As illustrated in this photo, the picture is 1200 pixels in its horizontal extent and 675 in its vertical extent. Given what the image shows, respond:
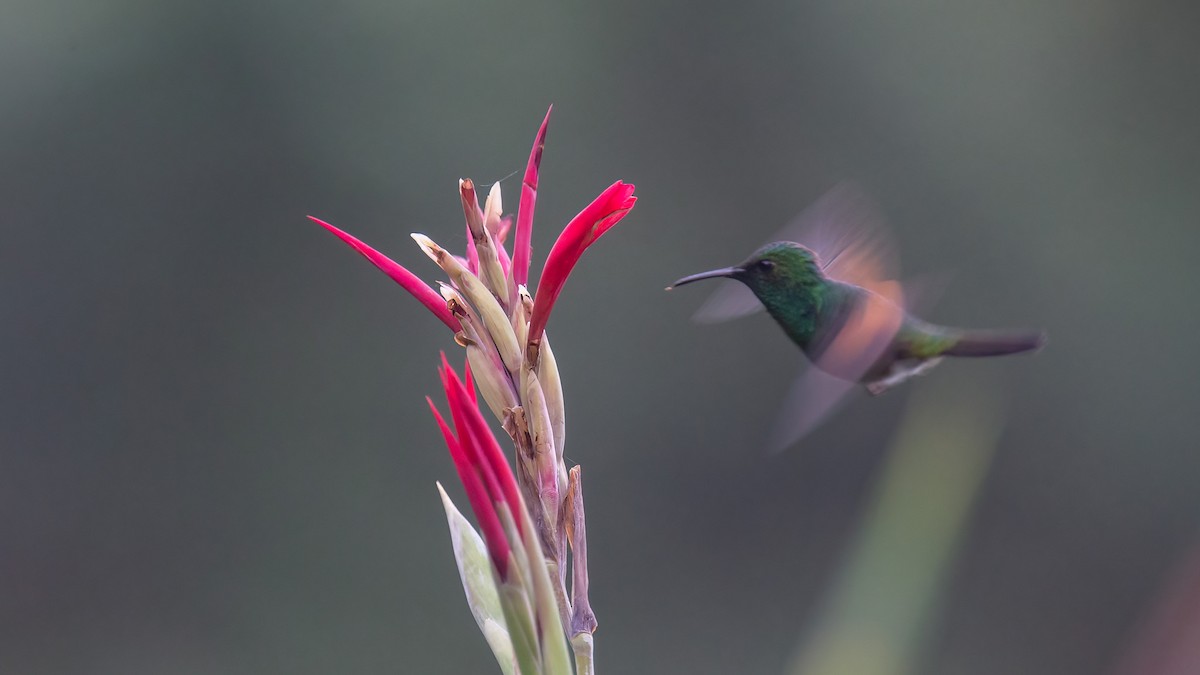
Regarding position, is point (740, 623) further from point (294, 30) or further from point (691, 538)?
point (294, 30)

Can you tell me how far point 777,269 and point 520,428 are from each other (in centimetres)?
42

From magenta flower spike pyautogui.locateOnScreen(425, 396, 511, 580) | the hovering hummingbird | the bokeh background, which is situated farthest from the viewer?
the bokeh background

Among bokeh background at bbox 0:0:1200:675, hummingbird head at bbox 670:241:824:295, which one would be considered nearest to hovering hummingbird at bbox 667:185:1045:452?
hummingbird head at bbox 670:241:824:295

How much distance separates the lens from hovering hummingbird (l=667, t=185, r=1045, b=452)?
866 millimetres

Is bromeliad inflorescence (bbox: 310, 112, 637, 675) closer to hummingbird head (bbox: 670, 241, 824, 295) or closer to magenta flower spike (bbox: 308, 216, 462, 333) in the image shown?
magenta flower spike (bbox: 308, 216, 462, 333)

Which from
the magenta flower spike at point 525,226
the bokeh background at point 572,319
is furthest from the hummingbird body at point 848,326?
the bokeh background at point 572,319

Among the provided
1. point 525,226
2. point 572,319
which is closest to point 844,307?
point 525,226

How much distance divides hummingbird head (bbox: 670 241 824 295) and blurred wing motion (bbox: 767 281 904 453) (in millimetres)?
62

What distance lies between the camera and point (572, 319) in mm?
2611

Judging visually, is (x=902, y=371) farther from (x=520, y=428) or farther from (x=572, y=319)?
(x=572, y=319)

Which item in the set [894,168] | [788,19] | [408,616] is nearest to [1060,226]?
[894,168]

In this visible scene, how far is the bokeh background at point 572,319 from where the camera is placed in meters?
2.58

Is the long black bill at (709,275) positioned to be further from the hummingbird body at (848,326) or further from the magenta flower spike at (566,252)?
the magenta flower spike at (566,252)

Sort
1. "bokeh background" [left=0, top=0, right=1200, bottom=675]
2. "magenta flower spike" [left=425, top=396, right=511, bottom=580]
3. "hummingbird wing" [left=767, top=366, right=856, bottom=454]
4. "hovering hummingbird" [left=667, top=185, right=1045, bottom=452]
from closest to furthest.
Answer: "magenta flower spike" [left=425, top=396, right=511, bottom=580] → "hummingbird wing" [left=767, top=366, right=856, bottom=454] → "hovering hummingbird" [left=667, top=185, right=1045, bottom=452] → "bokeh background" [left=0, top=0, right=1200, bottom=675]
